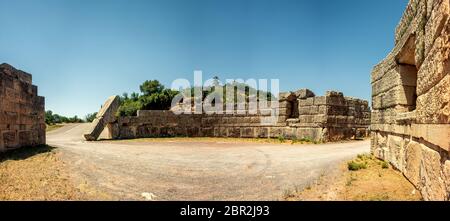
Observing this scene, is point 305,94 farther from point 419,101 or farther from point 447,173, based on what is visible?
point 447,173

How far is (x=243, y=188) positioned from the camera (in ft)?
17.0

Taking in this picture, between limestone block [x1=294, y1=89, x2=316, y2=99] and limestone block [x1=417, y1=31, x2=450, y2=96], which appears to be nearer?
limestone block [x1=417, y1=31, x2=450, y2=96]

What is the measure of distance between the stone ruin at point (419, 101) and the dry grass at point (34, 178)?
5.13 meters

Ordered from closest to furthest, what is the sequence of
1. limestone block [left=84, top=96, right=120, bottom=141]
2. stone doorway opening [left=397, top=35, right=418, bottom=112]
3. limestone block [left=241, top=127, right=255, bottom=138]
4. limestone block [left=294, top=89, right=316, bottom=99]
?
1. stone doorway opening [left=397, top=35, right=418, bottom=112]
2. limestone block [left=294, top=89, right=316, bottom=99]
3. limestone block [left=84, top=96, right=120, bottom=141]
4. limestone block [left=241, top=127, right=255, bottom=138]

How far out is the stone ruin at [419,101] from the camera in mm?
2838

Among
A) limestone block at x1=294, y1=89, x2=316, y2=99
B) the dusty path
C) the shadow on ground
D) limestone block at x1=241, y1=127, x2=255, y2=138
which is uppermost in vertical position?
limestone block at x1=294, y1=89, x2=316, y2=99

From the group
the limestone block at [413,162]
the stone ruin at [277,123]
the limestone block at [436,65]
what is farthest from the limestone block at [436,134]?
the stone ruin at [277,123]

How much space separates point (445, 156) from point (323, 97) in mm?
10074

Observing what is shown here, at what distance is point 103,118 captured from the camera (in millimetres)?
15117

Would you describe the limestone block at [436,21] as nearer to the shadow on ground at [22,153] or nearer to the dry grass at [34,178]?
the dry grass at [34,178]

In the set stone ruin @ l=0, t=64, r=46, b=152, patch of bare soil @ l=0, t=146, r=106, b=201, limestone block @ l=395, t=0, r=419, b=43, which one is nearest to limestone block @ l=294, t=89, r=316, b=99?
limestone block @ l=395, t=0, r=419, b=43

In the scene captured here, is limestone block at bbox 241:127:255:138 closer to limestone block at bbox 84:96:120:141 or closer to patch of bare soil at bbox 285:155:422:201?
limestone block at bbox 84:96:120:141

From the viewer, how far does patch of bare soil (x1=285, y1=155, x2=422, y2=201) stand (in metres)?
4.27
